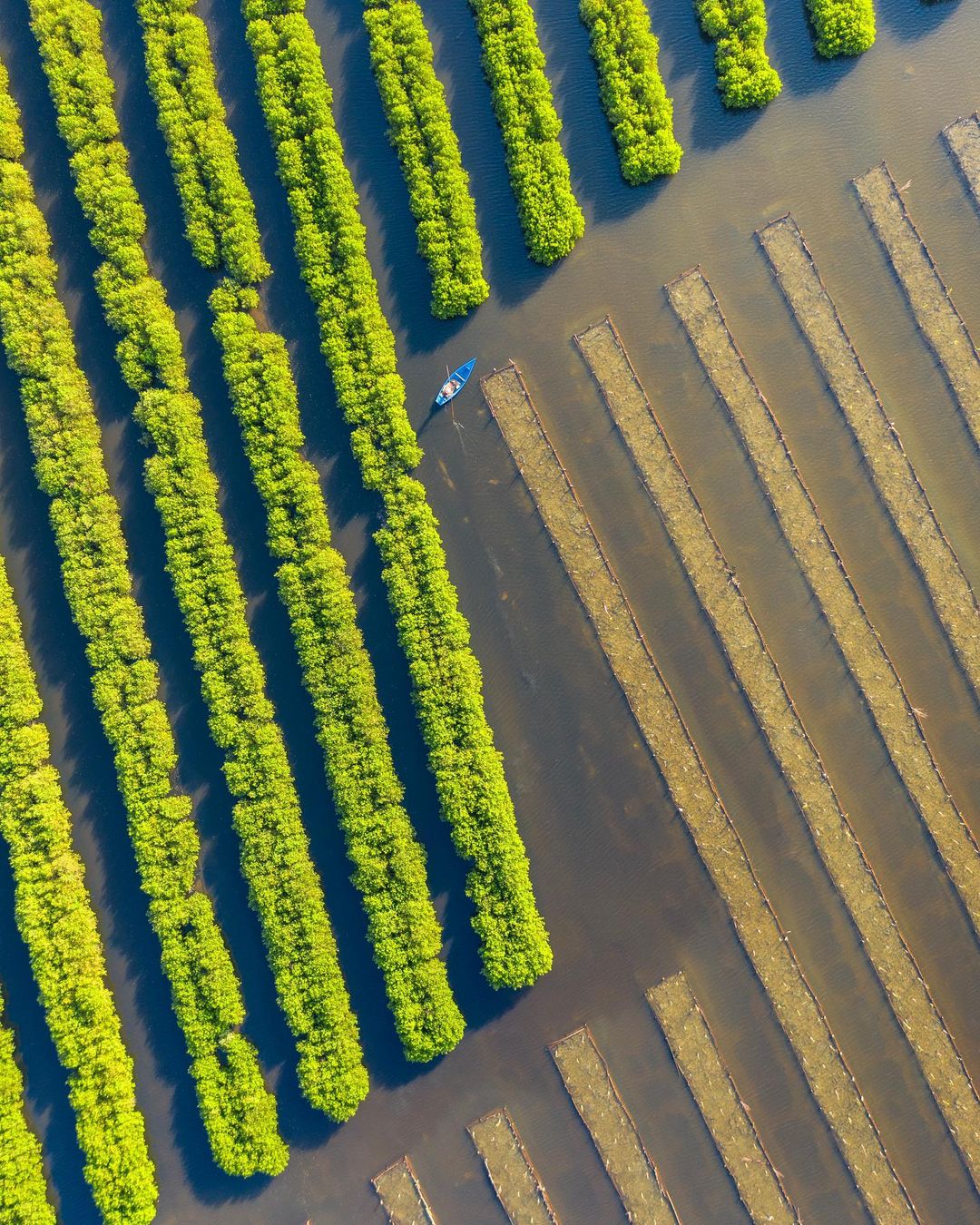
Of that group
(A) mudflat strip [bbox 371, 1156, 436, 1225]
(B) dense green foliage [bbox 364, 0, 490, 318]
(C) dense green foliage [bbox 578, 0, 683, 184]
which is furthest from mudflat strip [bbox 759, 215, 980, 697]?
(A) mudflat strip [bbox 371, 1156, 436, 1225]

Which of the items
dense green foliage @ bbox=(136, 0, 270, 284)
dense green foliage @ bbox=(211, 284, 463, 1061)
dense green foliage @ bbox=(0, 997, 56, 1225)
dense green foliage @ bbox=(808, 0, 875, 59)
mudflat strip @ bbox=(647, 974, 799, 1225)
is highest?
dense green foliage @ bbox=(136, 0, 270, 284)

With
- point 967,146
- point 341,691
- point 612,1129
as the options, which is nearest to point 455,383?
point 341,691

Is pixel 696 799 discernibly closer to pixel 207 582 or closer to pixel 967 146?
pixel 207 582

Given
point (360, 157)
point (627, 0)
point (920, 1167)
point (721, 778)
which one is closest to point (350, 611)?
point (721, 778)

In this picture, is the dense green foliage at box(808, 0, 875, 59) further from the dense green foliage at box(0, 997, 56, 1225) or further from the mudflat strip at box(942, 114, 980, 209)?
the dense green foliage at box(0, 997, 56, 1225)

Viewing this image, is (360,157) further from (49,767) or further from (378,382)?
(49,767)

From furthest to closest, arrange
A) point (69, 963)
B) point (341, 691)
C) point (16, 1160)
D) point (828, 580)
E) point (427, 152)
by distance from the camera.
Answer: point (427, 152) → point (828, 580) → point (341, 691) → point (69, 963) → point (16, 1160)

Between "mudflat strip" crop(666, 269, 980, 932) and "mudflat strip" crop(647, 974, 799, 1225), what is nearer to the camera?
"mudflat strip" crop(647, 974, 799, 1225)
